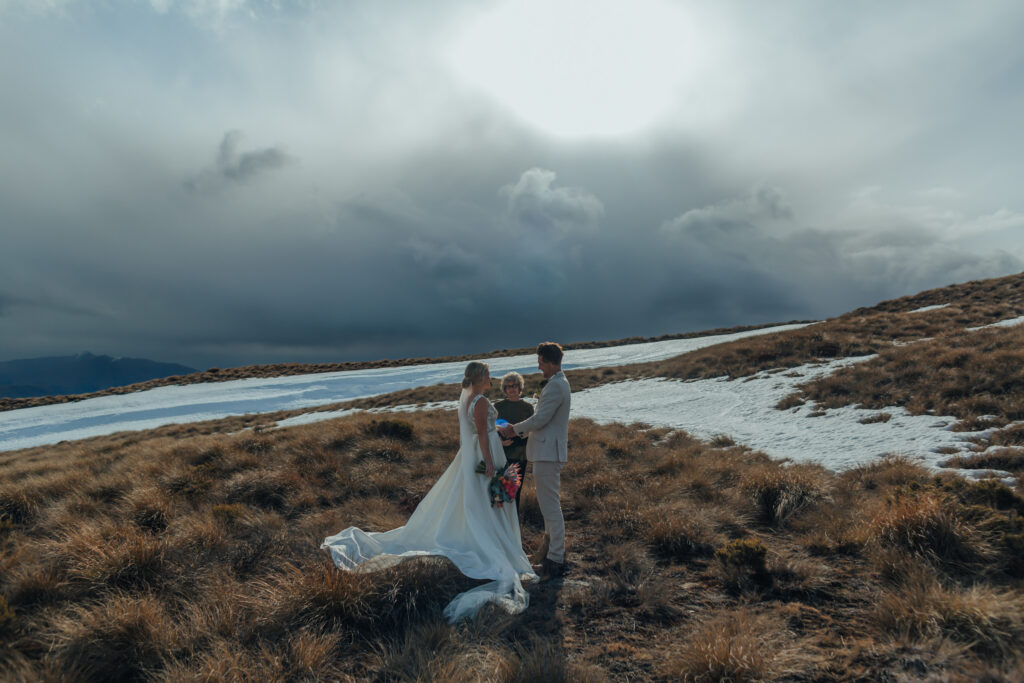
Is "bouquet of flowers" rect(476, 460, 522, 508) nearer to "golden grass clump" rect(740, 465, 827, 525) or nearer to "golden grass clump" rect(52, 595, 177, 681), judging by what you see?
"golden grass clump" rect(52, 595, 177, 681)

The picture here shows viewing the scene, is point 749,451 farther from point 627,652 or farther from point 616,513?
point 627,652

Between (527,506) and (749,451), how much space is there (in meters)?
6.02

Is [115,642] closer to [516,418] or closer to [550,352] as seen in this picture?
[516,418]

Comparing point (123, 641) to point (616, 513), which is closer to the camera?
point (123, 641)

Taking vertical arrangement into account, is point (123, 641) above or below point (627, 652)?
above

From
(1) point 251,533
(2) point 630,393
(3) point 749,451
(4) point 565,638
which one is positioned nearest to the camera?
(4) point 565,638

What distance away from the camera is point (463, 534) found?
588 centimetres

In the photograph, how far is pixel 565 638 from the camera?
448 cm

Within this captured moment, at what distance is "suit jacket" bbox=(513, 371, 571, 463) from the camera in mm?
5594

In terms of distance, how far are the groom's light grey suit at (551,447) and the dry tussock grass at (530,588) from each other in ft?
2.25

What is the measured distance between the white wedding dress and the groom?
1.35 ft

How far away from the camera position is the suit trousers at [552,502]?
226 inches

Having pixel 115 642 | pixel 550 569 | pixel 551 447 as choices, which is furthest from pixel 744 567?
pixel 115 642

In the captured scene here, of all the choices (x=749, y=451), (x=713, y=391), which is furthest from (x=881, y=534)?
(x=713, y=391)
